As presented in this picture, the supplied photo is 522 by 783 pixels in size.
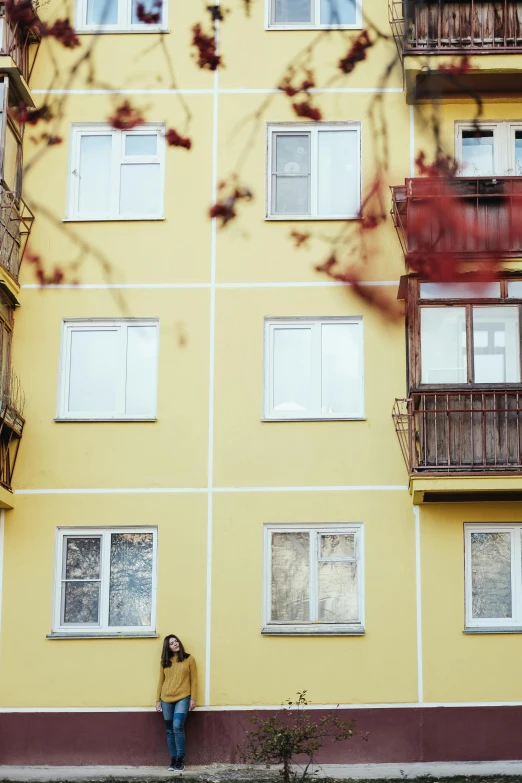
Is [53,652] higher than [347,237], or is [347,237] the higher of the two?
[347,237]

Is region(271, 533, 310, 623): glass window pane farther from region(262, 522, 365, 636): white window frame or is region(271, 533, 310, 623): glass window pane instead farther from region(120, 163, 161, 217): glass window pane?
region(120, 163, 161, 217): glass window pane

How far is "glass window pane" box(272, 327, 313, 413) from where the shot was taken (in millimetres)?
18422

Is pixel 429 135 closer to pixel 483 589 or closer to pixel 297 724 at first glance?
pixel 483 589

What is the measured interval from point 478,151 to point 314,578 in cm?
655

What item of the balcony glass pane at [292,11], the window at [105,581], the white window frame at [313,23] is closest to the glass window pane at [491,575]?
the window at [105,581]

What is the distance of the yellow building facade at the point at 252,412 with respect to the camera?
17391 mm

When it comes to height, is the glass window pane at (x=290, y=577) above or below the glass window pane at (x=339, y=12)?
below

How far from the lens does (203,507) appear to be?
18.0 m

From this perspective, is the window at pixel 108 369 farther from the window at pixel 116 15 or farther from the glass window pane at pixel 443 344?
the window at pixel 116 15

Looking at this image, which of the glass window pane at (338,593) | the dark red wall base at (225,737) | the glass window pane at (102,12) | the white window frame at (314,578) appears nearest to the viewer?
the dark red wall base at (225,737)

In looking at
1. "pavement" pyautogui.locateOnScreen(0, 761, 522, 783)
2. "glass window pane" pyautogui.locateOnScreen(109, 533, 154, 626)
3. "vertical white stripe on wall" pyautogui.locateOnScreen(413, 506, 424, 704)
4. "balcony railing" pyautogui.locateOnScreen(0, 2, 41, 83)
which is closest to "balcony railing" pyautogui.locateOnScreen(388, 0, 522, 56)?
"balcony railing" pyautogui.locateOnScreen(0, 2, 41, 83)

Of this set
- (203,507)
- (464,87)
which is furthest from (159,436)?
(464,87)

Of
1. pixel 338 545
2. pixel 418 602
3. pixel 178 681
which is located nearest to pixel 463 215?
pixel 338 545

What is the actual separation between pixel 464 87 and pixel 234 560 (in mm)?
7421
